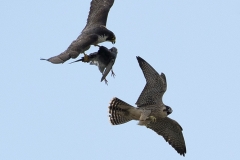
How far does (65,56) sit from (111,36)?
2701 millimetres

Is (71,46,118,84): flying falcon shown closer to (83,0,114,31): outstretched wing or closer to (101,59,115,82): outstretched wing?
(101,59,115,82): outstretched wing

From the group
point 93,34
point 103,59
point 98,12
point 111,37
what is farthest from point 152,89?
point 98,12

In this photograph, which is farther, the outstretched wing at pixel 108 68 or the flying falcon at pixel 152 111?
the outstretched wing at pixel 108 68

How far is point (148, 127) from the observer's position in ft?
61.3

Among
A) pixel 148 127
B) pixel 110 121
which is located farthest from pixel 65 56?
pixel 148 127

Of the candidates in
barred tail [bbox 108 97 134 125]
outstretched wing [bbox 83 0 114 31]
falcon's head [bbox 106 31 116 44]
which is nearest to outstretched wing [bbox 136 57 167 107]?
barred tail [bbox 108 97 134 125]

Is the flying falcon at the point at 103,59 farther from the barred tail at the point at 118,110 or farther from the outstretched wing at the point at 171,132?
the outstretched wing at the point at 171,132

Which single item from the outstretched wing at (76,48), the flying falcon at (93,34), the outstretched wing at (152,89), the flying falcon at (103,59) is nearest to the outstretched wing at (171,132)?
the outstretched wing at (152,89)

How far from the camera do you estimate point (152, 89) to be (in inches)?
716

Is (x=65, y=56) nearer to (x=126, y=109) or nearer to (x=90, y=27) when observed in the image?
(x=126, y=109)

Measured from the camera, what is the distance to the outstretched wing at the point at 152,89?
18.1 metres

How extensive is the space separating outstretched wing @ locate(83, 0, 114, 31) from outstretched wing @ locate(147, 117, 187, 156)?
2968 millimetres

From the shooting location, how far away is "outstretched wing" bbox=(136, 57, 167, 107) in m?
18.1

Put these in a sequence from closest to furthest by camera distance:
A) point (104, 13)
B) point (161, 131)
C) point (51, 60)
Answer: point (51, 60) < point (161, 131) < point (104, 13)
